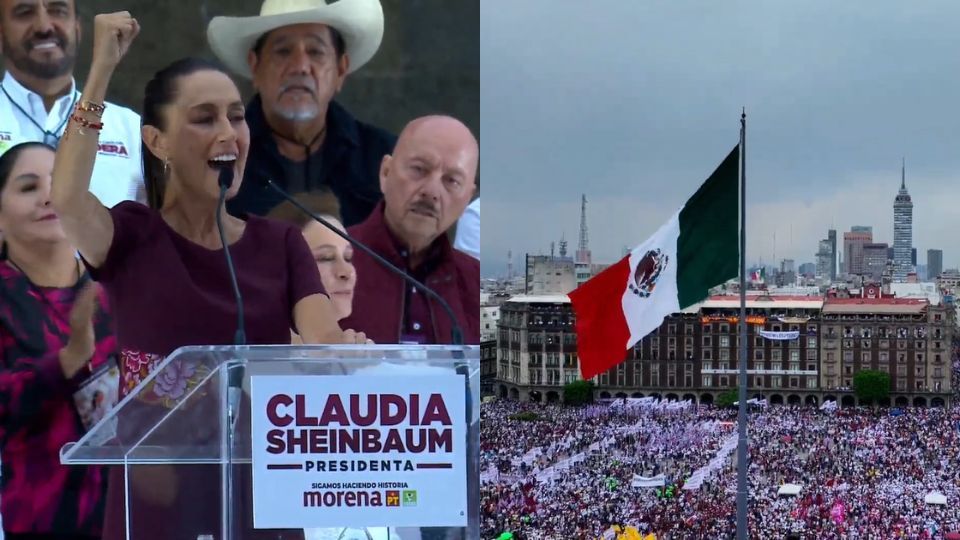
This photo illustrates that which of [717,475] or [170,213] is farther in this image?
[717,475]

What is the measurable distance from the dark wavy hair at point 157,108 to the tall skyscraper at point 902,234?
46760mm

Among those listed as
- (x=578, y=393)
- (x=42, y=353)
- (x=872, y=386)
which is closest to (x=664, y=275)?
(x=42, y=353)

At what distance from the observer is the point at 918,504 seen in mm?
14852

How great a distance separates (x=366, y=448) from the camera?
2232 mm

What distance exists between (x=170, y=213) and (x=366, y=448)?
2875mm

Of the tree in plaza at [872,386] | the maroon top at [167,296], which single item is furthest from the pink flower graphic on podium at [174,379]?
the tree in plaza at [872,386]

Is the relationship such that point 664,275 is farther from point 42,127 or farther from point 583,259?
point 583,259

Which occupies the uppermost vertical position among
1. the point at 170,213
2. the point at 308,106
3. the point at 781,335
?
the point at 308,106

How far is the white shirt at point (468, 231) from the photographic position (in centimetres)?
518

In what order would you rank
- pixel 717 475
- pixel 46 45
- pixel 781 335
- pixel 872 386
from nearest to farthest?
pixel 46 45 → pixel 717 475 → pixel 872 386 → pixel 781 335

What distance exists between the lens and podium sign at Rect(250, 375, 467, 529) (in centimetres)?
219

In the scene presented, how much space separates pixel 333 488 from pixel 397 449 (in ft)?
0.47

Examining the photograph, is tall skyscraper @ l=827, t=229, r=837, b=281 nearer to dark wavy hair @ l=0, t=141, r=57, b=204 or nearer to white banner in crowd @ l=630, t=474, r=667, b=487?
white banner in crowd @ l=630, t=474, r=667, b=487

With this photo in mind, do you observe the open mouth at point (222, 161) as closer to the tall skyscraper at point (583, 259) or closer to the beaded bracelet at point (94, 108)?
the beaded bracelet at point (94, 108)
